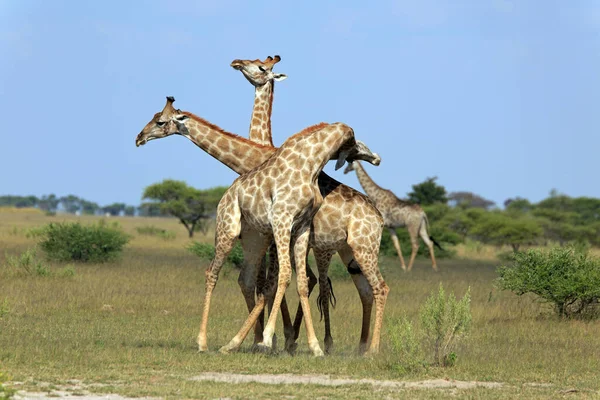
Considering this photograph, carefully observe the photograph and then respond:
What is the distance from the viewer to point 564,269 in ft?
51.0

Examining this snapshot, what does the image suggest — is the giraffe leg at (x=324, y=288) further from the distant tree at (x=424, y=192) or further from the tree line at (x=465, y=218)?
the distant tree at (x=424, y=192)

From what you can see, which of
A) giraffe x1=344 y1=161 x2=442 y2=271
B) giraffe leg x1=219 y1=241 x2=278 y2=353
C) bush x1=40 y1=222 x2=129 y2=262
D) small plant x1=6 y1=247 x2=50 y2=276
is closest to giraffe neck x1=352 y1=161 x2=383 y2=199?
giraffe x1=344 y1=161 x2=442 y2=271

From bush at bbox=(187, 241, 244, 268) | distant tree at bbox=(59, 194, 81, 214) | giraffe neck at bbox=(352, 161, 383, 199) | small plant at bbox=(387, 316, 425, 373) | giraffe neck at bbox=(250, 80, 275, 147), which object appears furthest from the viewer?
distant tree at bbox=(59, 194, 81, 214)

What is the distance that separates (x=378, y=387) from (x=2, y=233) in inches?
1184

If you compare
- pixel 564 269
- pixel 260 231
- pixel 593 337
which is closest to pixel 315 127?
pixel 260 231

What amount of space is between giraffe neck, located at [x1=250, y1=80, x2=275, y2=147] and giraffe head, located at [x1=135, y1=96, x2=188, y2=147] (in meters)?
1.19

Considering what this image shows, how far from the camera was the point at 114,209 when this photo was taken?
118 m

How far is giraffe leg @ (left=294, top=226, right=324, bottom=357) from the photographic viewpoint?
1045cm

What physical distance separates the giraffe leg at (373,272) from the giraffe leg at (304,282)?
1.86 ft

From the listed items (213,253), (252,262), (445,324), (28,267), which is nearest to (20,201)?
(213,253)

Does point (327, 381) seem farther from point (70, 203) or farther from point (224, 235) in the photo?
point (70, 203)

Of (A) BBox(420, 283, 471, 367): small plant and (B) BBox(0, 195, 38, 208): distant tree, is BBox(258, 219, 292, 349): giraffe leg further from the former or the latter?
(B) BBox(0, 195, 38, 208): distant tree

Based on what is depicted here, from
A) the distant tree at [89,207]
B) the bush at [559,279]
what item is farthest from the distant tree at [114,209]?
the bush at [559,279]

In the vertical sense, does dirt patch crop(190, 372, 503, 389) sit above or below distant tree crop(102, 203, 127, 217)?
below
